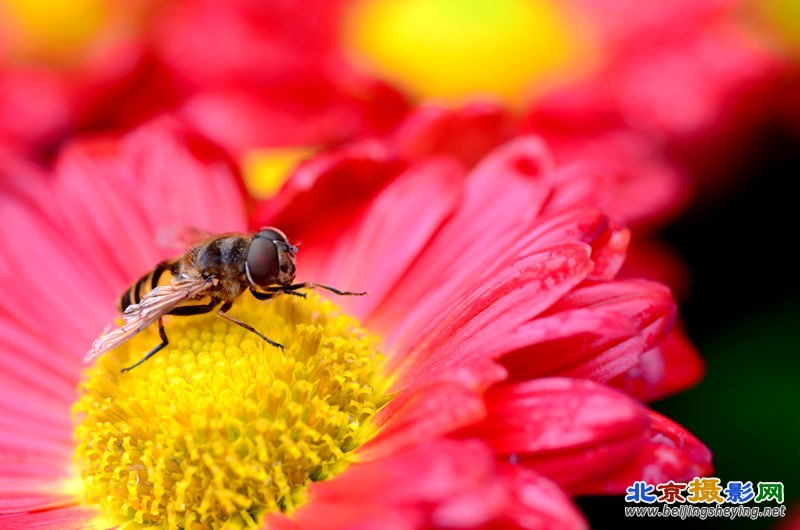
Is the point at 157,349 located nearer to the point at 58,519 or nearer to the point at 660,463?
the point at 58,519

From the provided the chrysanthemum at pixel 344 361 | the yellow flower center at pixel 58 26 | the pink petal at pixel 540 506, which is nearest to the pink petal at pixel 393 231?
the chrysanthemum at pixel 344 361

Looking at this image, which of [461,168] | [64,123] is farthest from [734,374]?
[64,123]

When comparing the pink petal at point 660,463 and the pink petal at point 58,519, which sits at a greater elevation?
the pink petal at point 58,519

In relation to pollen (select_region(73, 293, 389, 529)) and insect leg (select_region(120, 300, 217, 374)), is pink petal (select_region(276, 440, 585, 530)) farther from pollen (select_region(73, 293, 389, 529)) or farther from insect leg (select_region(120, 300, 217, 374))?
insect leg (select_region(120, 300, 217, 374))

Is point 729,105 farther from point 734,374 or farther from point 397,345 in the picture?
point 397,345

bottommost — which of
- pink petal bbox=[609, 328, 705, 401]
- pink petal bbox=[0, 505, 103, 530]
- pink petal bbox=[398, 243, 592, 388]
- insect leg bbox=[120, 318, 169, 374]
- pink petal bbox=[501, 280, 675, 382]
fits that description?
pink petal bbox=[609, 328, 705, 401]

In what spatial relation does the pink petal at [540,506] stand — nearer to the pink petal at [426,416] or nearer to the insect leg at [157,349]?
the pink petal at [426,416]

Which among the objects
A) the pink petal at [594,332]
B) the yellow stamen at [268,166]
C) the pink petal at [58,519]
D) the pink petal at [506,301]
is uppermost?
the yellow stamen at [268,166]

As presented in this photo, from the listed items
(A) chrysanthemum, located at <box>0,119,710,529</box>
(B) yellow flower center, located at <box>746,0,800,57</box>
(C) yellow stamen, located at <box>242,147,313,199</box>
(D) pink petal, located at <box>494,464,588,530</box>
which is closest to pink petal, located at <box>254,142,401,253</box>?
(A) chrysanthemum, located at <box>0,119,710,529</box>
